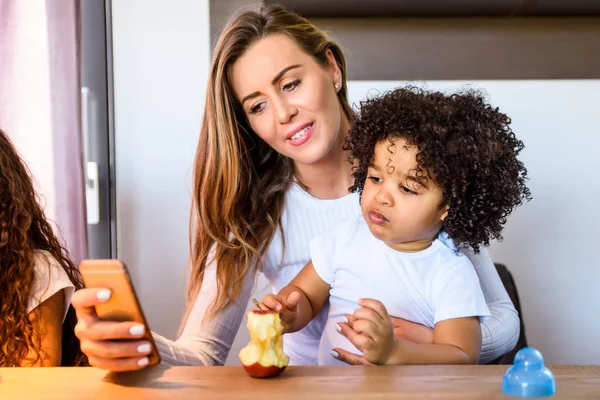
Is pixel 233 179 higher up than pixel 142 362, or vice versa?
pixel 233 179

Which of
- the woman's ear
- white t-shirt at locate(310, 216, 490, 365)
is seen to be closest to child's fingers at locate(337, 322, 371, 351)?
white t-shirt at locate(310, 216, 490, 365)

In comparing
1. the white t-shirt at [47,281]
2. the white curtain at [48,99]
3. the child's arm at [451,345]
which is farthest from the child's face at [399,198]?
the white curtain at [48,99]

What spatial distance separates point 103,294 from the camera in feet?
3.13

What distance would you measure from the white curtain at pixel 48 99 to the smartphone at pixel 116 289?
1.19 m

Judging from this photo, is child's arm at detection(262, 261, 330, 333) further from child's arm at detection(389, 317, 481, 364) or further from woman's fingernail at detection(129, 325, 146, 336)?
woman's fingernail at detection(129, 325, 146, 336)

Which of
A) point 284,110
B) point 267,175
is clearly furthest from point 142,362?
point 267,175

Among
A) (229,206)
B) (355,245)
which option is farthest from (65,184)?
(355,245)

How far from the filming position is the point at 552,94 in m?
2.82

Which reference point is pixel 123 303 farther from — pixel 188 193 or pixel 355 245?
pixel 188 193

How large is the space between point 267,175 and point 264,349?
1.04 meters

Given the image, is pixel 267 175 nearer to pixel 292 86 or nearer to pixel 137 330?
pixel 292 86

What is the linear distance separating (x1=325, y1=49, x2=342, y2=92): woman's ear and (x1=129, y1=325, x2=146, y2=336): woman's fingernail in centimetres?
113

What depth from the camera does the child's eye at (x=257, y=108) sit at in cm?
183

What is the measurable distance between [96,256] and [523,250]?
1.74 metres
